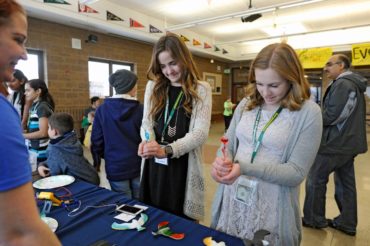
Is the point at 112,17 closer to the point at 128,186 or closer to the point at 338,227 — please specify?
the point at 128,186

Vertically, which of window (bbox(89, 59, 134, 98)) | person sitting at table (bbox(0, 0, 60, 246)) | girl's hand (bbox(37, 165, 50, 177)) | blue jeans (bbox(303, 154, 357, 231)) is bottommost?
blue jeans (bbox(303, 154, 357, 231))

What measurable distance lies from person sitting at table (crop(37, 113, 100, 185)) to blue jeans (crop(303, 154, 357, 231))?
1.86 m

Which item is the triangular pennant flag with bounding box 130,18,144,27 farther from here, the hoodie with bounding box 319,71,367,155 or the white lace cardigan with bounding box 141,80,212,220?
the white lace cardigan with bounding box 141,80,212,220

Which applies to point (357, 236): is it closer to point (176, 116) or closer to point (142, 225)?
point (176, 116)

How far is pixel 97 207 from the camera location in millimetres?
1203

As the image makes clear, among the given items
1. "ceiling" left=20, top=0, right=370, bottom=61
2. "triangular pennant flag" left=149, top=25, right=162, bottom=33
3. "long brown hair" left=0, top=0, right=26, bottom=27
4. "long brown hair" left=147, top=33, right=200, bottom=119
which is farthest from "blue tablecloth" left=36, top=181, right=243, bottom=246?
"triangular pennant flag" left=149, top=25, right=162, bottom=33

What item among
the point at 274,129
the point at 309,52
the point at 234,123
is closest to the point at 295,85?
the point at 274,129

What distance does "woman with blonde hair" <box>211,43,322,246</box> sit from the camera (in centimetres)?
99

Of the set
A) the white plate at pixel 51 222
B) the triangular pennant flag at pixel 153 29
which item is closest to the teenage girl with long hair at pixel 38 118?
the white plate at pixel 51 222

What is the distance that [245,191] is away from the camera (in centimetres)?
110

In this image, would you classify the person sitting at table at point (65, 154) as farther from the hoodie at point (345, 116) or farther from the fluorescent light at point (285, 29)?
the fluorescent light at point (285, 29)

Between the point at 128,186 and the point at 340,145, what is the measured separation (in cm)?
177

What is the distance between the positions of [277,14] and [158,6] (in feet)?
9.80

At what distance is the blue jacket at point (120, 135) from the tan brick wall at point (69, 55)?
4450 mm
